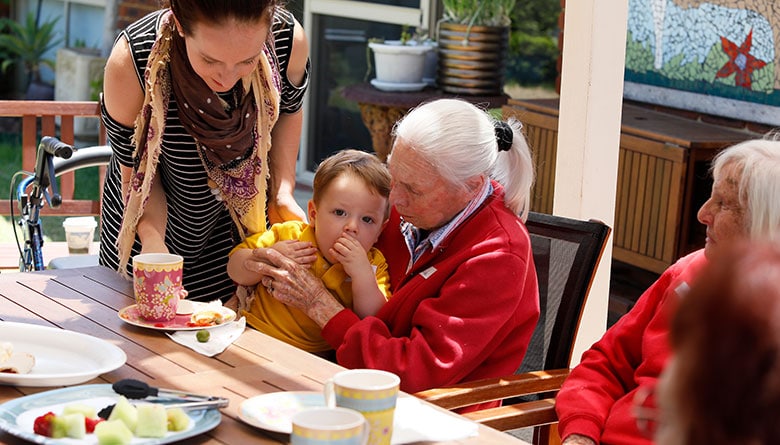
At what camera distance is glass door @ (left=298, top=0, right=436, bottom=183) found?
276 inches

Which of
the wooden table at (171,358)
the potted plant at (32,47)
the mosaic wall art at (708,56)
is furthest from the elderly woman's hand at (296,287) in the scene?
the potted plant at (32,47)

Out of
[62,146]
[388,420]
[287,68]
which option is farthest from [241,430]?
[62,146]

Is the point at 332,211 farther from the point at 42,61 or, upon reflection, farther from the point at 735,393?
the point at 42,61

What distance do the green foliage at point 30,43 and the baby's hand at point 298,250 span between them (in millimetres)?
7979

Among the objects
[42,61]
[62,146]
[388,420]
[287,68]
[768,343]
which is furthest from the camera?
[42,61]

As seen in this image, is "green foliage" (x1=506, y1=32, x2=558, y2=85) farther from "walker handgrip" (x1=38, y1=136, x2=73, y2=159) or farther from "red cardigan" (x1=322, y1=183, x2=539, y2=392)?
"red cardigan" (x1=322, y1=183, x2=539, y2=392)

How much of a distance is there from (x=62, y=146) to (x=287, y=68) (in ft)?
2.57

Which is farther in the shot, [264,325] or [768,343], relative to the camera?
[264,325]

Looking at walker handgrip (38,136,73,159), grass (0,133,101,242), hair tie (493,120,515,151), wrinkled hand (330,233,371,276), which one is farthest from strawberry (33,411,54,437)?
grass (0,133,101,242)

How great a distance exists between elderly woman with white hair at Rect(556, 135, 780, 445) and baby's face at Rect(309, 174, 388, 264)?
579mm

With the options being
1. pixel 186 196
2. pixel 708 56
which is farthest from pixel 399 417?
pixel 708 56

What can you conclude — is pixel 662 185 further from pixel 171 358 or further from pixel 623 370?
pixel 171 358

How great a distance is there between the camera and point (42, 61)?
9.82 m

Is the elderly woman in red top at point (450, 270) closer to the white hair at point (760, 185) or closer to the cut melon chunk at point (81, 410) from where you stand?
the white hair at point (760, 185)
